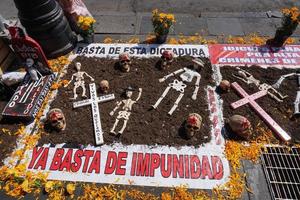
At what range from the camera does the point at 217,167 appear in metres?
5.04

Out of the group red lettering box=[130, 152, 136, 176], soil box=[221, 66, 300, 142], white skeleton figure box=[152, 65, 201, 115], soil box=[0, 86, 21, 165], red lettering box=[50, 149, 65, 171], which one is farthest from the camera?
white skeleton figure box=[152, 65, 201, 115]

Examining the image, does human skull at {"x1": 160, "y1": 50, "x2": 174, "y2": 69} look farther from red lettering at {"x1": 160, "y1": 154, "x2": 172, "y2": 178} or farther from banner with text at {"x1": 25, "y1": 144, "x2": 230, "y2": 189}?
red lettering at {"x1": 160, "y1": 154, "x2": 172, "y2": 178}

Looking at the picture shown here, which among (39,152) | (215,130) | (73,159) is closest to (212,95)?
(215,130)

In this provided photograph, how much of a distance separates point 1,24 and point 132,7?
4.65 m

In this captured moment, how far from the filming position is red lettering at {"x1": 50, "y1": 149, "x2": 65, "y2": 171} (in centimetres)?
513

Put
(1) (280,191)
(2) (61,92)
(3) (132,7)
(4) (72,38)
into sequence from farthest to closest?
1. (3) (132,7)
2. (4) (72,38)
3. (2) (61,92)
4. (1) (280,191)

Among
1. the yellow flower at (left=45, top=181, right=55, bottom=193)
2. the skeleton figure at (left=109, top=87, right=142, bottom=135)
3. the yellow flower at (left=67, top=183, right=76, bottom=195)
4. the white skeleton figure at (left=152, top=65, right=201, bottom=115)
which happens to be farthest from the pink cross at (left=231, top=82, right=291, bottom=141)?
the yellow flower at (left=45, top=181, right=55, bottom=193)

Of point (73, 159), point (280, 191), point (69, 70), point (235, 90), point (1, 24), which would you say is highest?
point (1, 24)

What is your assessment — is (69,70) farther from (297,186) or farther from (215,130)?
(297,186)

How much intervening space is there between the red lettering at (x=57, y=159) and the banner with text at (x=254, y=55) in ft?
15.1

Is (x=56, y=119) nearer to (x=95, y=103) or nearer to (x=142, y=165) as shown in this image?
(x=95, y=103)

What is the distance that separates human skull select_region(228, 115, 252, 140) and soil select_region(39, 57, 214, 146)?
542 millimetres

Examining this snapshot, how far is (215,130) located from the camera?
5594 millimetres

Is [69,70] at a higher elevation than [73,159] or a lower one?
higher
